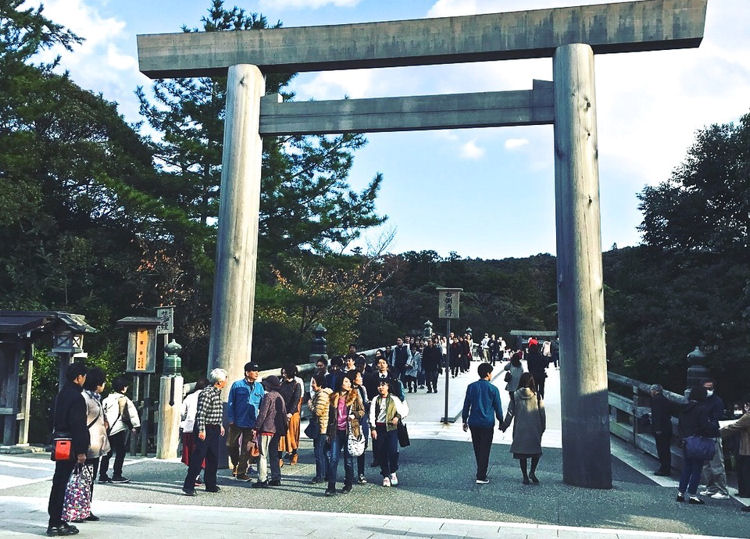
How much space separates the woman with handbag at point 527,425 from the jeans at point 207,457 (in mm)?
3888

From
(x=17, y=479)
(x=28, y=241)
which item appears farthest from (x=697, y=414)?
(x=28, y=241)

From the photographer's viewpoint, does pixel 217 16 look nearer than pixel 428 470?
No

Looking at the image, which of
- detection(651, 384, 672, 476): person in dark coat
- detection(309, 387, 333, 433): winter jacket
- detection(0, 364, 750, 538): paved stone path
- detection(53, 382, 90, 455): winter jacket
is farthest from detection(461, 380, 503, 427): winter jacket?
detection(53, 382, 90, 455): winter jacket

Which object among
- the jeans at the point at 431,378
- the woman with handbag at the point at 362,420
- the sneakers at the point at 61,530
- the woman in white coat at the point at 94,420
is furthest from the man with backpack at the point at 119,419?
the jeans at the point at 431,378

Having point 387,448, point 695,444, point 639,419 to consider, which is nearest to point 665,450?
point 695,444

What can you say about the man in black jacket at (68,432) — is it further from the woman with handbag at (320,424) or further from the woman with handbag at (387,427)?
the woman with handbag at (387,427)

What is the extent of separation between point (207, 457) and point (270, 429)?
0.84 m

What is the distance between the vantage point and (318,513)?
6688mm

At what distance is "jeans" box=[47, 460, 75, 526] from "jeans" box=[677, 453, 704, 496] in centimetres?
694

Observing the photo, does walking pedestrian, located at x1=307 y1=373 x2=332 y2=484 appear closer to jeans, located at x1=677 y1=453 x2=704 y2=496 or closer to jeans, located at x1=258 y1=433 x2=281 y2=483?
jeans, located at x1=258 y1=433 x2=281 y2=483

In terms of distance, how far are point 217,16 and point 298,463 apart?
726 inches

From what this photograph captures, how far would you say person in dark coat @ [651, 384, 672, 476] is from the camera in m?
9.81

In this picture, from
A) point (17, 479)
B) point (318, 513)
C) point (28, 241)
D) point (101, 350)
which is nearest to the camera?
point (318, 513)

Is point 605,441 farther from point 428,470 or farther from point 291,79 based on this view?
point 291,79
